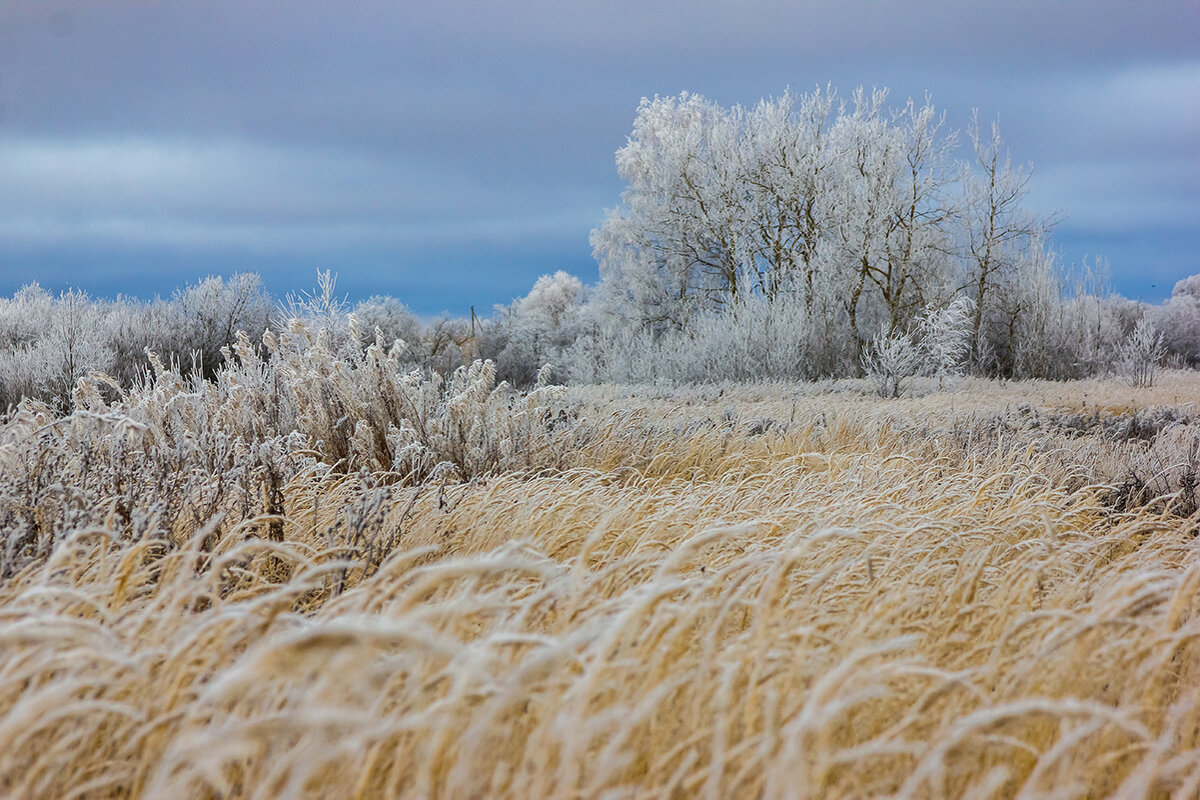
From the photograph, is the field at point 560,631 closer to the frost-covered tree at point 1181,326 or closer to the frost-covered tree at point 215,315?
the frost-covered tree at point 215,315

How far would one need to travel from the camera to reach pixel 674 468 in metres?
5.43

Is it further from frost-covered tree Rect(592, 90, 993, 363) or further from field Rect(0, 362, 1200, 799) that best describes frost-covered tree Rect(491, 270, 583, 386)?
field Rect(0, 362, 1200, 799)

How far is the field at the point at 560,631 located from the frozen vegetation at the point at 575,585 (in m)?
0.01

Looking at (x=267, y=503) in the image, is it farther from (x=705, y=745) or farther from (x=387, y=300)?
(x=387, y=300)

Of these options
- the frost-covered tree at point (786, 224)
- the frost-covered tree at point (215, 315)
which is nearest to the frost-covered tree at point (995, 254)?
the frost-covered tree at point (786, 224)

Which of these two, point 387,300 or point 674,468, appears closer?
point 674,468

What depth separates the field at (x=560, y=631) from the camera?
1188 mm

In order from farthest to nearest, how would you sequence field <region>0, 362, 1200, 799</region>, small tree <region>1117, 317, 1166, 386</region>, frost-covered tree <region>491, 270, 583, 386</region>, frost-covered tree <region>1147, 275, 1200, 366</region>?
frost-covered tree <region>491, 270, 583, 386</region>
frost-covered tree <region>1147, 275, 1200, 366</region>
small tree <region>1117, 317, 1166, 386</region>
field <region>0, 362, 1200, 799</region>

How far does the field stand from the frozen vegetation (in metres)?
0.01

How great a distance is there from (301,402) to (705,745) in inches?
148

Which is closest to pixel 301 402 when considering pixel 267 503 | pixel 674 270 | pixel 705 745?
pixel 267 503

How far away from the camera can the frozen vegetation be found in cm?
123

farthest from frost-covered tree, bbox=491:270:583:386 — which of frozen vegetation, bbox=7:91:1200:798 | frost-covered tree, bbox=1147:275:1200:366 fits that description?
frost-covered tree, bbox=1147:275:1200:366

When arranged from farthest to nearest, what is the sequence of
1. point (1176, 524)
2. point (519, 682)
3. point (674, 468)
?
point (674, 468) < point (1176, 524) < point (519, 682)
